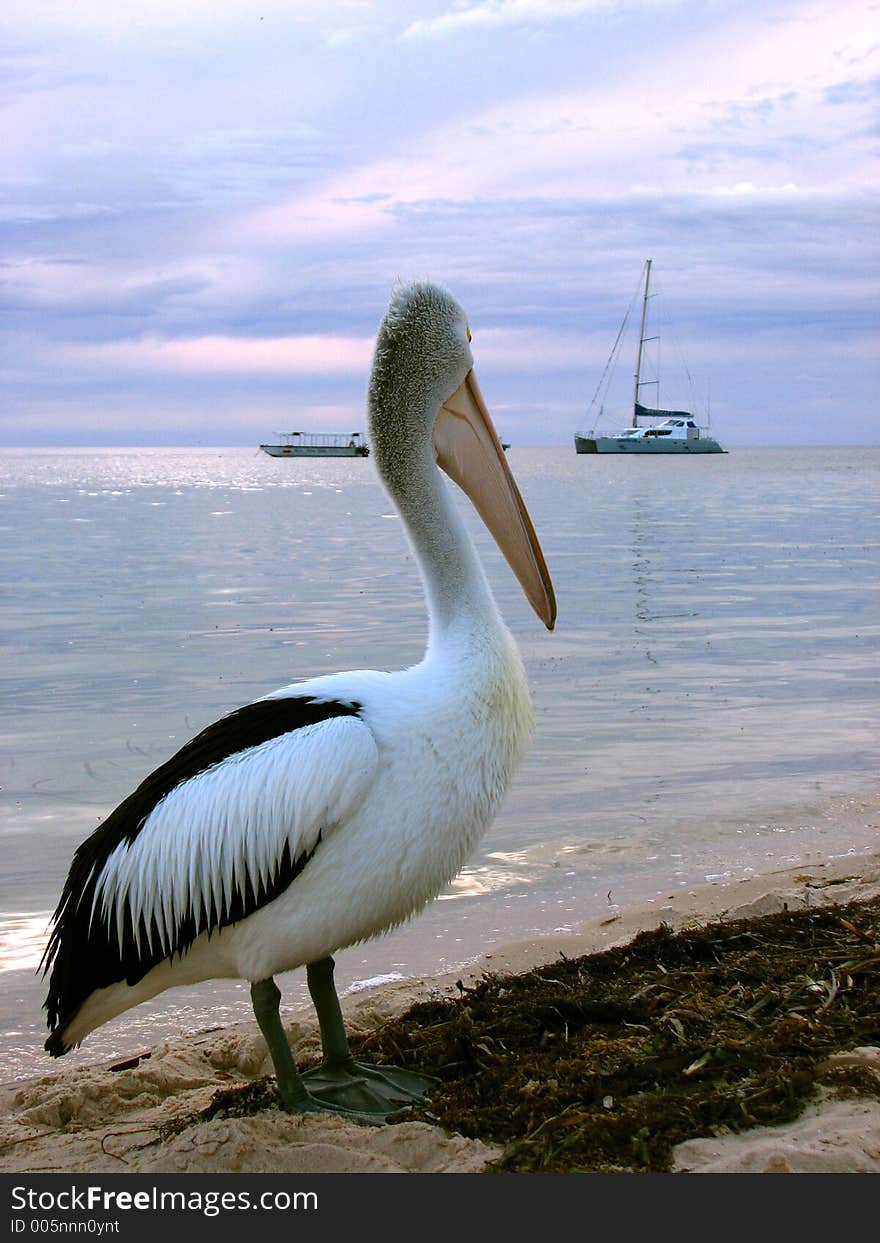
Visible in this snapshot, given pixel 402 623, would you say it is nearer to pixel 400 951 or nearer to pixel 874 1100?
pixel 400 951

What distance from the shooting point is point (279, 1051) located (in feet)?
9.82

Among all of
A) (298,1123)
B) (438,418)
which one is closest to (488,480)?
(438,418)

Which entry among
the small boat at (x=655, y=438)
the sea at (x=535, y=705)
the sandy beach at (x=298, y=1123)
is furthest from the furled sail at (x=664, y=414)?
the sandy beach at (x=298, y=1123)

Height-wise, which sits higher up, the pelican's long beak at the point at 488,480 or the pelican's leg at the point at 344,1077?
the pelican's long beak at the point at 488,480

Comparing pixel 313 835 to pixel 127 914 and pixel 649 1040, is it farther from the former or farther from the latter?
pixel 649 1040

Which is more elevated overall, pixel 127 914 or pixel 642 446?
pixel 642 446

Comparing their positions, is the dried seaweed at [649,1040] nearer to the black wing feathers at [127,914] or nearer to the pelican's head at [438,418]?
the black wing feathers at [127,914]

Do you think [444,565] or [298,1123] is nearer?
[298,1123]

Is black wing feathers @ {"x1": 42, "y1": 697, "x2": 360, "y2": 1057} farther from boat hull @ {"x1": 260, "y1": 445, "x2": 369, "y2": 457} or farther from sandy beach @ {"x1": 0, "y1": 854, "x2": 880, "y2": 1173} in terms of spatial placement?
boat hull @ {"x1": 260, "y1": 445, "x2": 369, "y2": 457}

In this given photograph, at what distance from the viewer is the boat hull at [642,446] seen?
7875 cm

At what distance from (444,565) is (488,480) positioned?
0.44 m

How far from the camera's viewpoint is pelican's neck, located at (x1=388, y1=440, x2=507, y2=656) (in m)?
3.15

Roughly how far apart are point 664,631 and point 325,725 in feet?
30.7

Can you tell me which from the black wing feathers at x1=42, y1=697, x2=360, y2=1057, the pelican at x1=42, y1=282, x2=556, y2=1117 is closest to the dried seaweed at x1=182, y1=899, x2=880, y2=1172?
the pelican at x1=42, y1=282, x2=556, y2=1117
